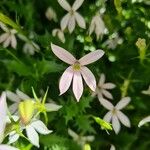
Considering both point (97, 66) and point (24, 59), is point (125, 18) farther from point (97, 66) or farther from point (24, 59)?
point (24, 59)

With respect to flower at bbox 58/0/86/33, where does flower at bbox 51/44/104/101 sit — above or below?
below

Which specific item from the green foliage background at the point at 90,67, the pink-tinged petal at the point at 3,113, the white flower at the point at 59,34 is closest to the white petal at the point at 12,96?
the green foliage background at the point at 90,67

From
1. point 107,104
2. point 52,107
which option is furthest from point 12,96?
point 107,104

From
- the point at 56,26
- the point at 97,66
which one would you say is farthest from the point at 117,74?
the point at 56,26

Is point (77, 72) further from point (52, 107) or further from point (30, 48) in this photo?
point (30, 48)

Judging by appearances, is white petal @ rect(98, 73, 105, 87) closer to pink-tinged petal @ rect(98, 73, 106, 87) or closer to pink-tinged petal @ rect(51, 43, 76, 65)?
pink-tinged petal @ rect(98, 73, 106, 87)

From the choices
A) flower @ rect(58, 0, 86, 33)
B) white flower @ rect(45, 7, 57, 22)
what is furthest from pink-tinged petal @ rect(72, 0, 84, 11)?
white flower @ rect(45, 7, 57, 22)
